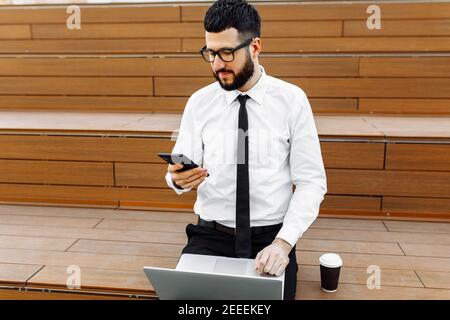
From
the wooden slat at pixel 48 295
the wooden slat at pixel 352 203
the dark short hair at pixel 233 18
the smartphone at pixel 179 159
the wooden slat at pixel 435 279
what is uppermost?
the dark short hair at pixel 233 18

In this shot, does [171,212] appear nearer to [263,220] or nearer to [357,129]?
[263,220]

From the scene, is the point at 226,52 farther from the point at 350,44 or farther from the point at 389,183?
the point at 350,44

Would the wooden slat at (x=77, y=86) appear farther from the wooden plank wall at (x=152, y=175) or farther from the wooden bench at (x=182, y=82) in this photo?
the wooden plank wall at (x=152, y=175)

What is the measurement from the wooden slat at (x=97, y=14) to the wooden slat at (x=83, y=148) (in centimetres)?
131

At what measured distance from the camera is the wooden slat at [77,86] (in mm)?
3135

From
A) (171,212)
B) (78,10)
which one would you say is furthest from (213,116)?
(78,10)

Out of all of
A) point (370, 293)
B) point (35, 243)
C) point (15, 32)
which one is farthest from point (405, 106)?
point (15, 32)

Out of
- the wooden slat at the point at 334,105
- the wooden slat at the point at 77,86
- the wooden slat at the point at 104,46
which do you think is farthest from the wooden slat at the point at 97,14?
the wooden slat at the point at 334,105

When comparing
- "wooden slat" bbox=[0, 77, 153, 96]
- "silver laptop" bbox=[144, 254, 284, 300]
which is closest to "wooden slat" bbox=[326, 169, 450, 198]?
"silver laptop" bbox=[144, 254, 284, 300]

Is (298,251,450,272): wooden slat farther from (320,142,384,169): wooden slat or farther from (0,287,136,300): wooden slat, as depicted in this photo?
(0,287,136,300): wooden slat

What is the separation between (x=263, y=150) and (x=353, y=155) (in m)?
0.87

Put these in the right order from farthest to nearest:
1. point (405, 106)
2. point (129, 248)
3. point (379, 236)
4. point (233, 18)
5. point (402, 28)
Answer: point (402, 28), point (405, 106), point (379, 236), point (129, 248), point (233, 18)

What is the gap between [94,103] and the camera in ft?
10.4

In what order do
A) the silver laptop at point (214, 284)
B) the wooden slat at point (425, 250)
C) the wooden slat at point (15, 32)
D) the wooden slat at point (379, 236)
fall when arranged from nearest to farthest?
1. the silver laptop at point (214, 284)
2. the wooden slat at point (425, 250)
3. the wooden slat at point (379, 236)
4. the wooden slat at point (15, 32)
